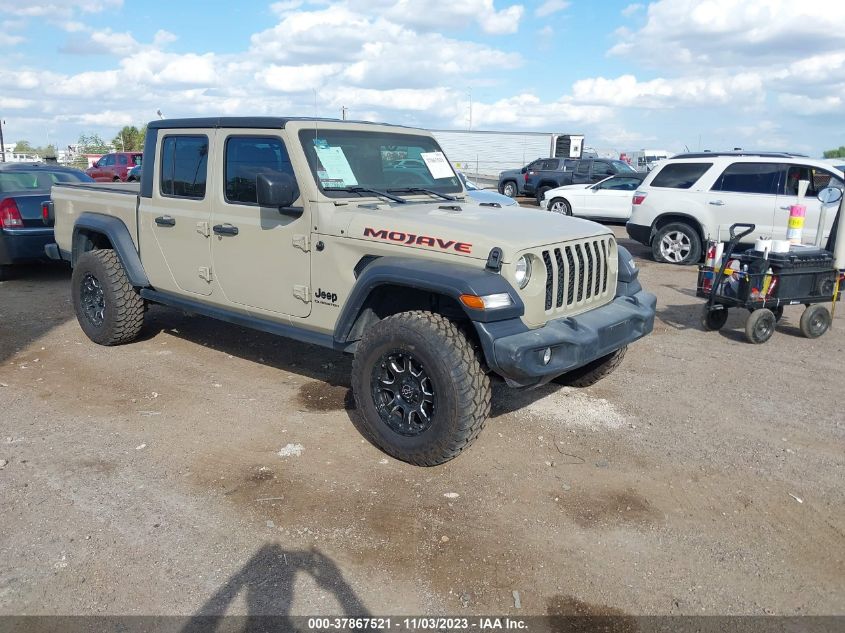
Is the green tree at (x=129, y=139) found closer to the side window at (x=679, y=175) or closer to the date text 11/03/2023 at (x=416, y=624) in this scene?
the side window at (x=679, y=175)

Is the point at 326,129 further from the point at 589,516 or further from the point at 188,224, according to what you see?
the point at 589,516

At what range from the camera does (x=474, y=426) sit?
3.83 meters

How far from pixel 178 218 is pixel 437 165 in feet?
6.77

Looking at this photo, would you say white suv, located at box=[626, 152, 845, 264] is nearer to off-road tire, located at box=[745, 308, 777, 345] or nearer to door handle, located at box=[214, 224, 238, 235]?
off-road tire, located at box=[745, 308, 777, 345]

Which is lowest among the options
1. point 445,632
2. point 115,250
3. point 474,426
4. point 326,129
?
point 445,632

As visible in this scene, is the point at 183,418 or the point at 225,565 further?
the point at 183,418

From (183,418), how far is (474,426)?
7.19 feet

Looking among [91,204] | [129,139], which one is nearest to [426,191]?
[91,204]

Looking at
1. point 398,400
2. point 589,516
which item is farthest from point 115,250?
point 589,516

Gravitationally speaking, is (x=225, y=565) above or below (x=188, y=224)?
below

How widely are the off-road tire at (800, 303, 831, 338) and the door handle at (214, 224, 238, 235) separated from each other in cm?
571

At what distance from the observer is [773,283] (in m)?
6.80

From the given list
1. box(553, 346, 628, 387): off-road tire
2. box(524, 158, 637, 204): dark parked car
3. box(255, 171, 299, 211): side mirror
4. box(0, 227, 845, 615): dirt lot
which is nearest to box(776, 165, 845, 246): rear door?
box(0, 227, 845, 615): dirt lot

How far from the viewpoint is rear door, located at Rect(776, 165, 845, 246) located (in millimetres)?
9922
